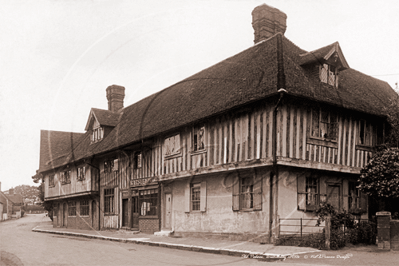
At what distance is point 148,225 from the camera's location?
2198 centimetres

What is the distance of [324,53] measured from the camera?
16234 mm

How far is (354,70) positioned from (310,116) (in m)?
8.38

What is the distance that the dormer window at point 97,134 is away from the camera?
1125 inches

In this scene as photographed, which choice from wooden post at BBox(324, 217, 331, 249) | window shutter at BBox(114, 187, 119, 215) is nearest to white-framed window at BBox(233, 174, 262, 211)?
wooden post at BBox(324, 217, 331, 249)

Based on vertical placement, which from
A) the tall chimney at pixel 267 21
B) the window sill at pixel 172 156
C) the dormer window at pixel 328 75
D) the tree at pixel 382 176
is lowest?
the tree at pixel 382 176

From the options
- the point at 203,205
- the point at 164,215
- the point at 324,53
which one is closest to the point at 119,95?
the point at 164,215

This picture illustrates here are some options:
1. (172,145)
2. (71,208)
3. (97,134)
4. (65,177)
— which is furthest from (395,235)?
(65,177)

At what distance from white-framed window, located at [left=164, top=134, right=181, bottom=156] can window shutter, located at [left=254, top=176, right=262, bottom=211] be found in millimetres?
4787

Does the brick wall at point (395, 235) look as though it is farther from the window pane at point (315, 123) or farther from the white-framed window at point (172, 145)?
the white-framed window at point (172, 145)

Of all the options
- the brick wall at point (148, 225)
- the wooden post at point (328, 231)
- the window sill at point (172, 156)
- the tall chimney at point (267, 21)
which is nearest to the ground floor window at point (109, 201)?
the brick wall at point (148, 225)

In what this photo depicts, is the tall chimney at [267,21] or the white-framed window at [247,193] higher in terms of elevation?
the tall chimney at [267,21]

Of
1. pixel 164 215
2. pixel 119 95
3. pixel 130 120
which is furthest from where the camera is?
pixel 119 95

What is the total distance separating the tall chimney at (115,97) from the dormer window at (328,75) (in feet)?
65.4

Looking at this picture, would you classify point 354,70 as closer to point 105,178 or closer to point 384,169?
point 384,169
